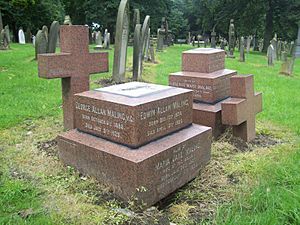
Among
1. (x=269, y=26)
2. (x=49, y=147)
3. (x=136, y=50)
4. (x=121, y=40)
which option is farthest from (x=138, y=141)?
(x=269, y=26)

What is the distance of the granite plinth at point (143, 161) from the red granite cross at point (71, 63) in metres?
1.09

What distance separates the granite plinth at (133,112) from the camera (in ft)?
12.1

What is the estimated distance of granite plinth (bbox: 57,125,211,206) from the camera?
347 cm

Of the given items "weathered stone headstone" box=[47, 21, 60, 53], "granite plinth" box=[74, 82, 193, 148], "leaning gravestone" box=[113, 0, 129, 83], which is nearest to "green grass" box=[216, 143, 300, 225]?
"granite plinth" box=[74, 82, 193, 148]

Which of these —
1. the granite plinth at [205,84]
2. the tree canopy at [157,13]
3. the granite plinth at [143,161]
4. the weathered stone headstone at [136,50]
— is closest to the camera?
the granite plinth at [143,161]

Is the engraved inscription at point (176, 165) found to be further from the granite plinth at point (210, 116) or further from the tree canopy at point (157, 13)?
the tree canopy at point (157, 13)

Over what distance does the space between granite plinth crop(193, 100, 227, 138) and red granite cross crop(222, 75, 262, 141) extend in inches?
9.8

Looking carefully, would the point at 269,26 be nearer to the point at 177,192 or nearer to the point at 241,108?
the point at 241,108

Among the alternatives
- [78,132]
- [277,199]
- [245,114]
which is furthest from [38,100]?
[277,199]

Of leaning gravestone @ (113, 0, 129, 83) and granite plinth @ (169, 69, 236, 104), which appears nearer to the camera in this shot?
granite plinth @ (169, 69, 236, 104)

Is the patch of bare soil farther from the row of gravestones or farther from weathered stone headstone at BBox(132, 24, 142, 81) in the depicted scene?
weathered stone headstone at BBox(132, 24, 142, 81)

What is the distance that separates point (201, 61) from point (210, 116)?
1.12 meters

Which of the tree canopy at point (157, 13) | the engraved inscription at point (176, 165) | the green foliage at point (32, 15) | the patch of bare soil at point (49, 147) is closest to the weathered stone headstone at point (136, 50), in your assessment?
the patch of bare soil at point (49, 147)

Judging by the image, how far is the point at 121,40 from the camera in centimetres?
919
